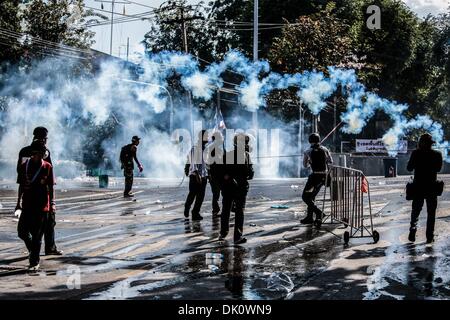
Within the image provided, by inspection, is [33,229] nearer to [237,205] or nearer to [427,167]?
[237,205]

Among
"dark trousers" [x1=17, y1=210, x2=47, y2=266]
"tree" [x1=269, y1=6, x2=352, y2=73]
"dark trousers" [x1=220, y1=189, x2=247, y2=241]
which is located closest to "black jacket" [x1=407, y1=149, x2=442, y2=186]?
"dark trousers" [x1=220, y1=189, x2=247, y2=241]

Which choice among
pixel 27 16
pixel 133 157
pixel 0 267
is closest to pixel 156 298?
pixel 0 267

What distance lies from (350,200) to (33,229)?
6059mm

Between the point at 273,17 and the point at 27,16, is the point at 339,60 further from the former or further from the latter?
the point at 27,16

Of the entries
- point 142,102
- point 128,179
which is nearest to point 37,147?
point 128,179

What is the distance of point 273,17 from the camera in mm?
47562

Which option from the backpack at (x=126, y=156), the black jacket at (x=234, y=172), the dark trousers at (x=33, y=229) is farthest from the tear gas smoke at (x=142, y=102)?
the dark trousers at (x=33, y=229)

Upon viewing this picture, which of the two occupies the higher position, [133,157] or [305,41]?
[305,41]

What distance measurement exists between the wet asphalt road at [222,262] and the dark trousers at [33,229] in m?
0.26

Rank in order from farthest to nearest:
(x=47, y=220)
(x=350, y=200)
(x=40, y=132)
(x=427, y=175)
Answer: (x=350, y=200), (x=427, y=175), (x=47, y=220), (x=40, y=132)

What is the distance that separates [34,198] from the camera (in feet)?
27.7

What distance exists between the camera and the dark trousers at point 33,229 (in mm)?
8273

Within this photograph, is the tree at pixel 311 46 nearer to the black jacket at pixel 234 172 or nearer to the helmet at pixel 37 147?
the black jacket at pixel 234 172

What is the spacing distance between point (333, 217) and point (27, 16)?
23.3 m
